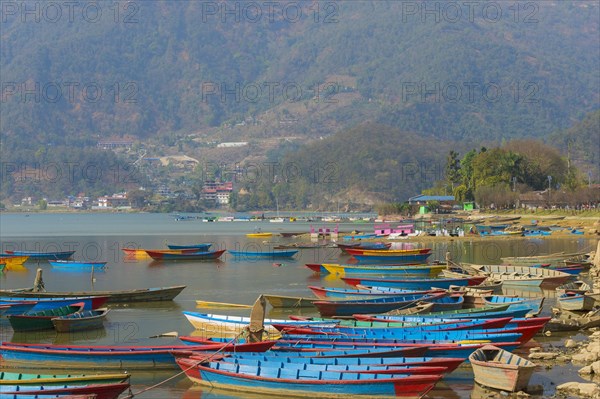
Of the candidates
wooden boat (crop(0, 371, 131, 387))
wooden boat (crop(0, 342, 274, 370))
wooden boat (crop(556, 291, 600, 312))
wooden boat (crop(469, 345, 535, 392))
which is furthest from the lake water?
wooden boat (crop(0, 371, 131, 387))

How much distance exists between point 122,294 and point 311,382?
1884 centimetres

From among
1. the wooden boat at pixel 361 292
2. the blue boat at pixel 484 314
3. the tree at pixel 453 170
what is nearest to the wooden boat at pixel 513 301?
the blue boat at pixel 484 314

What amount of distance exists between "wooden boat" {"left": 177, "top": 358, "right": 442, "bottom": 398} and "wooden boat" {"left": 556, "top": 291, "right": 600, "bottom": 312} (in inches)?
525

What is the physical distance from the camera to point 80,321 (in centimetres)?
2970

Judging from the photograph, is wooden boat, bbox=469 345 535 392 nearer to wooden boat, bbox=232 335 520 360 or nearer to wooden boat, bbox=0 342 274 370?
wooden boat, bbox=232 335 520 360

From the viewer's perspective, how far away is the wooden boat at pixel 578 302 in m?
31.7

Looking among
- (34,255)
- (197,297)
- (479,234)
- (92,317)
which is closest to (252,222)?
(479,234)

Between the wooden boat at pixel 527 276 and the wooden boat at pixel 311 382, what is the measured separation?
816 inches

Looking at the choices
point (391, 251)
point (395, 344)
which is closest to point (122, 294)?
point (395, 344)

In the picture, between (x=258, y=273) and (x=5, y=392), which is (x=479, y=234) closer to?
(x=258, y=273)

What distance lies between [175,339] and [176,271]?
29529 millimetres

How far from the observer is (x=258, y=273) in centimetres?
5575

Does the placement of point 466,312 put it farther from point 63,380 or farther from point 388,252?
point 388,252

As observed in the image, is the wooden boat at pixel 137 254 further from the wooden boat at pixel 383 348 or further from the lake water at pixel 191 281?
the wooden boat at pixel 383 348
